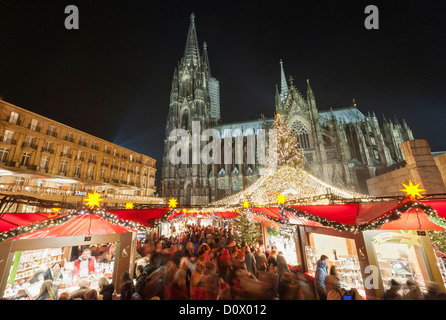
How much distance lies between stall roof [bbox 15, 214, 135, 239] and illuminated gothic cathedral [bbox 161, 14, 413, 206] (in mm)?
26065

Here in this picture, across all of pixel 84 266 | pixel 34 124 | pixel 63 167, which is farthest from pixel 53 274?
pixel 34 124

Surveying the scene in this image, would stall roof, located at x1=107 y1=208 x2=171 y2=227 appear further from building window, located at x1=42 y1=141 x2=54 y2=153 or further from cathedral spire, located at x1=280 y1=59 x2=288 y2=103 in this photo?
cathedral spire, located at x1=280 y1=59 x2=288 y2=103

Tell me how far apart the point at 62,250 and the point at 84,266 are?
70.0 inches

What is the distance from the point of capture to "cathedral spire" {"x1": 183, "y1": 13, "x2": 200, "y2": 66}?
4580 centimetres

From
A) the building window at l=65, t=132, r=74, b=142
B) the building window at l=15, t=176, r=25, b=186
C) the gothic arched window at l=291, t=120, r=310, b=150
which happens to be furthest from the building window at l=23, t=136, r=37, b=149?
the gothic arched window at l=291, t=120, r=310, b=150

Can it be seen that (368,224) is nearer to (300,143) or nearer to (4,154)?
(300,143)

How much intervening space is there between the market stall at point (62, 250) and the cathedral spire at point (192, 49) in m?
47.5

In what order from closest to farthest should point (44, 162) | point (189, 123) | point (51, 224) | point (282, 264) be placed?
point (51, 224) → point (282, 264) → point (44, 162) → point (189, 123)

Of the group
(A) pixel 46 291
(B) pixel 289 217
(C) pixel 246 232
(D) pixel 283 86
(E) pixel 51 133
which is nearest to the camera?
(A) pixel 46 291

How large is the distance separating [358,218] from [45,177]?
2878 centimetres

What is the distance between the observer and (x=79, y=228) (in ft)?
17.5
